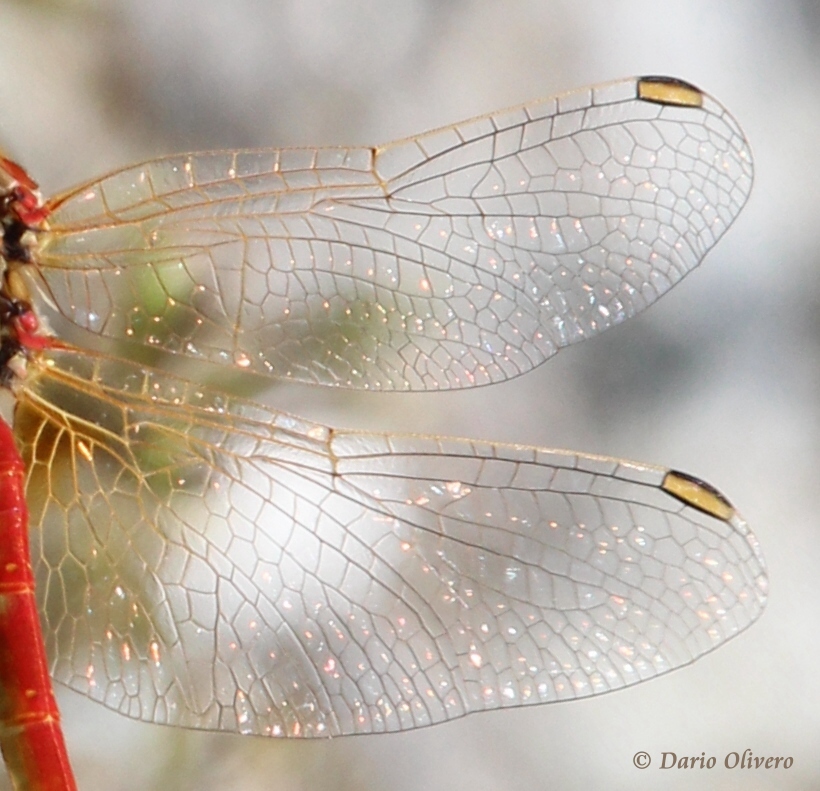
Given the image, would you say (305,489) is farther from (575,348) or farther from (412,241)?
(575,348)

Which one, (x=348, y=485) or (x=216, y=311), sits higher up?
(x=216, y=311)

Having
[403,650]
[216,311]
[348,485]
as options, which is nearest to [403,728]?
[403,650]

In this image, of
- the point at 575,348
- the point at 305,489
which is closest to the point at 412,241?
the point at 305,489

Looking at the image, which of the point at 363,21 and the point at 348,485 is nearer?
the point at 348,485

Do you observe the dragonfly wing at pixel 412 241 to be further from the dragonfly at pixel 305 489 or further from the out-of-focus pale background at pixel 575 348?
the out-of-focus pale background at pixel 575 348

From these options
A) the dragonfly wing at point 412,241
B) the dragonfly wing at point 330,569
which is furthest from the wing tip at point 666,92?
the dragonfly wing at point 330,569

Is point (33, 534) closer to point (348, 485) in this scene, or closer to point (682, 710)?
point (348, 485)

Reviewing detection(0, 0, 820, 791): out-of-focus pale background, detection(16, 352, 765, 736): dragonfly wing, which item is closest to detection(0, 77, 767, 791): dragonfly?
detection(16, 352, 765, 736): dragonfly wing
